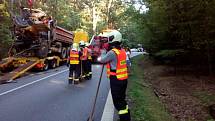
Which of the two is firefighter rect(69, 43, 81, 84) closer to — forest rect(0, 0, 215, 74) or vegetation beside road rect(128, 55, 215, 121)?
vegetation beside road rect(128, 55, 215, 121)

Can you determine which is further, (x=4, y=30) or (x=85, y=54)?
(x=4, y=30)

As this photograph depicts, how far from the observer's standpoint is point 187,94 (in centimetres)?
1391

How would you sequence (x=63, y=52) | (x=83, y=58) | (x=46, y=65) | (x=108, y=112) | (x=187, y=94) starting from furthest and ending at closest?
(x=63, y=52) < (x=46, y=65) < (x=83, y=58) < (x=187, y=94) < (x=108, y=112)

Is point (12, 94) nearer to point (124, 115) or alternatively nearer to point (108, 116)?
point (108, 116)

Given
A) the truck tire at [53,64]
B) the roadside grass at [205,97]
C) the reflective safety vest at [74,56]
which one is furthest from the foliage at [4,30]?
the roadside grass at [205,97]

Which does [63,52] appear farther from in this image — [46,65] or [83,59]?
[83,59]

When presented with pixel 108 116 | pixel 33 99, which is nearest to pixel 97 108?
pixel 108 116

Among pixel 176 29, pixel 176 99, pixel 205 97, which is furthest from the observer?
pixel 176 29

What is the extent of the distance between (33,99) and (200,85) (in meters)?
7.47

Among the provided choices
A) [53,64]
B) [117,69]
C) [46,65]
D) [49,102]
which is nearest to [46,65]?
[46,65]

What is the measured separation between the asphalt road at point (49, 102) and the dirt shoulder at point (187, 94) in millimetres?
2392

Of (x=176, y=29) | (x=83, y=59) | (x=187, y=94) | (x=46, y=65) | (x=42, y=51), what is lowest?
(x=187, y=94)

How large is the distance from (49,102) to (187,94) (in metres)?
5.87

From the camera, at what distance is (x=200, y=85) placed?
15.3 meters
